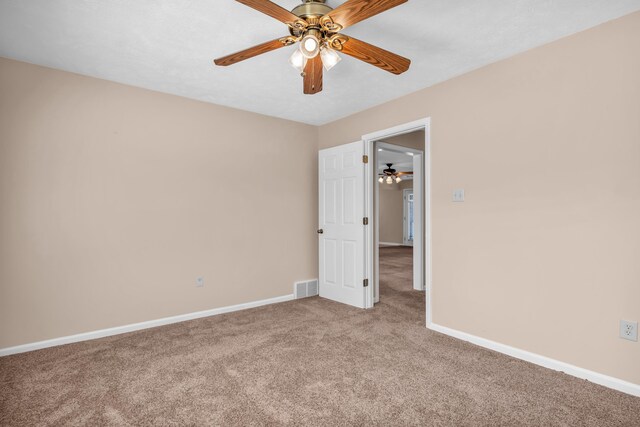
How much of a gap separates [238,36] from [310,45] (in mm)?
800

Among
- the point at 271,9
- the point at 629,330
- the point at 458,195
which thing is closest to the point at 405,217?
the point at 458,195

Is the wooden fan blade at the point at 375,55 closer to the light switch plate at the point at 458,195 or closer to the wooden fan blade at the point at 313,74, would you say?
the wooden fan blade at the point at 313,74

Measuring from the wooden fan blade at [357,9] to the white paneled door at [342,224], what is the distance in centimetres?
218

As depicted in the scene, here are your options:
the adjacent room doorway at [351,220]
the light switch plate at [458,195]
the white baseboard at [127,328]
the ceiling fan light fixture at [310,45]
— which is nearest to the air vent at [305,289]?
the adjacent room doorway at [351,220]

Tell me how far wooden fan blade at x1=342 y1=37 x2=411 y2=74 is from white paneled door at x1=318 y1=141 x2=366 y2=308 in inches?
69.6

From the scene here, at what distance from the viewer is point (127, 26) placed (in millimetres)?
2236

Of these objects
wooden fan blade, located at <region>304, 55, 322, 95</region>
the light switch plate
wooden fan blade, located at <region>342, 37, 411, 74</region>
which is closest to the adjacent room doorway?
the light switch plate

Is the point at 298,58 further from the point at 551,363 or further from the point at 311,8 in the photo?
the point at 551,363

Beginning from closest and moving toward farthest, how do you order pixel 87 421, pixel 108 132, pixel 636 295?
pixel 87 421 → pixel 636 295 → pixel 108 132

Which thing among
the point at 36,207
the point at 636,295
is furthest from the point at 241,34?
the point at 636,295

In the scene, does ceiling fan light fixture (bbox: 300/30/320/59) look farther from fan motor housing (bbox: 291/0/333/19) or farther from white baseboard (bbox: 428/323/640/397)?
white baseboard (bbox: 428/323/640/397)

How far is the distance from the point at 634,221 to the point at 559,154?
2.06ft

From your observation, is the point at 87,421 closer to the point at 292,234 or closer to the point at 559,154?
the point at 292,234

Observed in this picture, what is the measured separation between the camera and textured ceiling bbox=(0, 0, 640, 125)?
2.04 m
